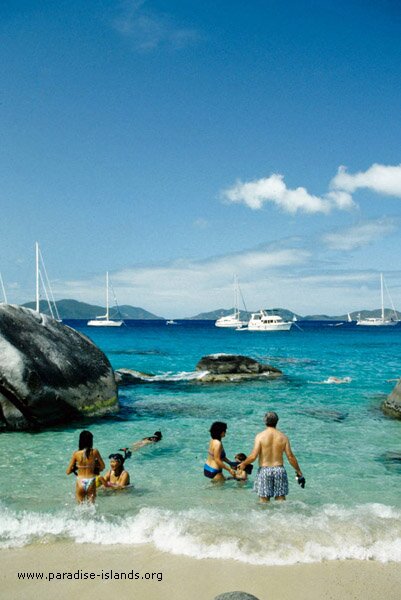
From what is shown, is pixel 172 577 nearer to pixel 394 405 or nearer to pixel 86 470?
pixel 86 470

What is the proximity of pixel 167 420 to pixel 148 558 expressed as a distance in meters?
9.49

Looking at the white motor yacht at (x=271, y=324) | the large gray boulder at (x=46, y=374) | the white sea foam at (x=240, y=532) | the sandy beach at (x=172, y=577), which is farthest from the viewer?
the white motor yacht at (x=271, y=324)

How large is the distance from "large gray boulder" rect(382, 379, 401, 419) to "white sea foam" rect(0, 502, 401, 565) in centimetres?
867

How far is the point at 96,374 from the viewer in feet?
53.4

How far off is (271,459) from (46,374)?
8.30m

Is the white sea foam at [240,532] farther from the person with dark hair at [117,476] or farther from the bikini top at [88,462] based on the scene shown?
the person with dark hair at [117,476]

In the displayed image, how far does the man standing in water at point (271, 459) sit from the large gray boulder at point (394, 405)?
9454mm

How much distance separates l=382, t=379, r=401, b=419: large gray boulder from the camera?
16.1 metres

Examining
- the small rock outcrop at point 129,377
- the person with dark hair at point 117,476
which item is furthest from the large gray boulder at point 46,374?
the small rock outcrop at point 129,377

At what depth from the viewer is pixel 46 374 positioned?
1392 centimetres

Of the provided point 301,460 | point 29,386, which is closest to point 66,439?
point 29,386

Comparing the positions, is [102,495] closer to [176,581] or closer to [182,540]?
[182,540]

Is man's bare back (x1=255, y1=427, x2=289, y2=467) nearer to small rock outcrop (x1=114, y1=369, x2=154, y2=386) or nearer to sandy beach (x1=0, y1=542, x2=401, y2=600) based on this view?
sandy beach (x1=0, y1=542, x2=401, y2=600)

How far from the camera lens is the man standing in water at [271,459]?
26.2ft
